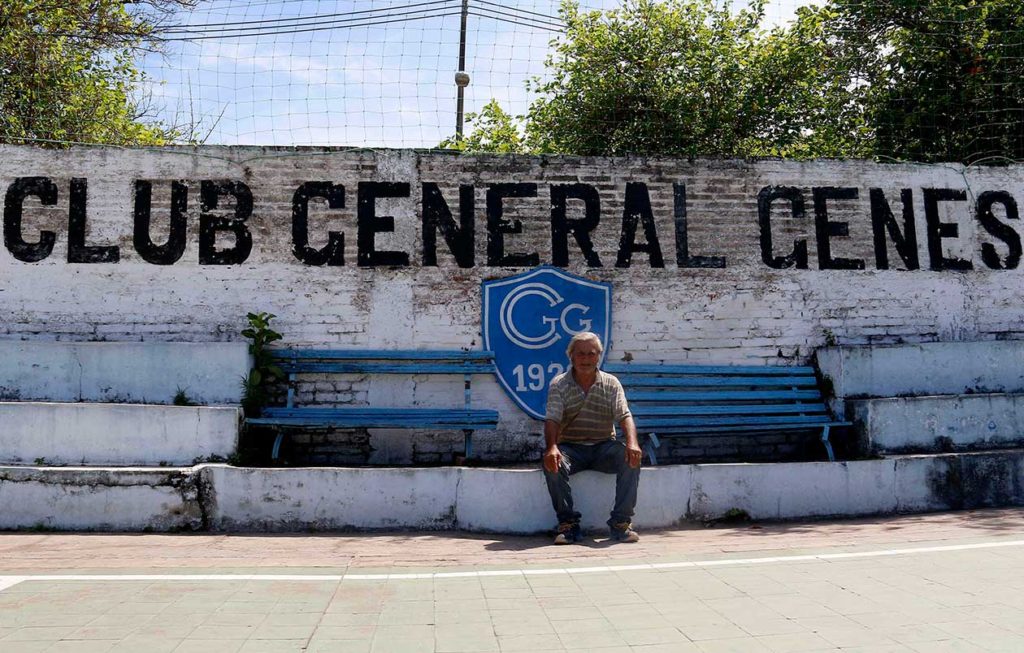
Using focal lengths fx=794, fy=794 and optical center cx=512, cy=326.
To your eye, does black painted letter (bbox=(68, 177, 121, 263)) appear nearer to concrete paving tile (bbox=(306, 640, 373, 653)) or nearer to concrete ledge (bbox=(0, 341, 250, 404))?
concrete ledge (bbox=(0, 341, 250, 404))

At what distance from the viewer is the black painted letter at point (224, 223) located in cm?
717

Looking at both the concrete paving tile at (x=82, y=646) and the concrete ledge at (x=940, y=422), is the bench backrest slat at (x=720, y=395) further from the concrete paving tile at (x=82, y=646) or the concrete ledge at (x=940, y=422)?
the concrete paving tile at (x=82, y=646)

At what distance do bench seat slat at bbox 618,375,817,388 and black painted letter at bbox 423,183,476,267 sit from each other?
1.85 meters

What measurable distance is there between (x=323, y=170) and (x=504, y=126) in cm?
668

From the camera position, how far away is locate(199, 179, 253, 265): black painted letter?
23.5ft

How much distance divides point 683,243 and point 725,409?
1.65m

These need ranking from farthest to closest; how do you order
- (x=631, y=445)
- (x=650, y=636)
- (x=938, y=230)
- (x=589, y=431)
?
1. (x=938, y=230)
2. (x=589, y=431)
3. (x=631, y=445)
4. (x=650, y=636)

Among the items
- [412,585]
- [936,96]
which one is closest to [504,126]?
[936,96]

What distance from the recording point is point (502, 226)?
7.40m

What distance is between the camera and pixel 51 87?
10.9 meters

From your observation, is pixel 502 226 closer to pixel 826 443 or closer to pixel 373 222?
pixel 373 222

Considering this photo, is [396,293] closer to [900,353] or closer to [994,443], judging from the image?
[900,353]

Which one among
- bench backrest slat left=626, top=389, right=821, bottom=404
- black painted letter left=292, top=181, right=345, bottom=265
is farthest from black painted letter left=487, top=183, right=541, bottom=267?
bench backrest slat left=626, top=389, right=821, bottom=404

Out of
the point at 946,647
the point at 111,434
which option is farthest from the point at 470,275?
the point at 946,647
